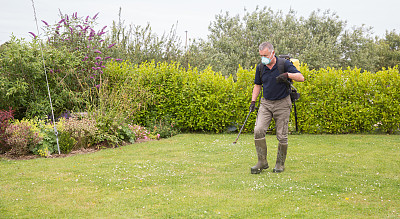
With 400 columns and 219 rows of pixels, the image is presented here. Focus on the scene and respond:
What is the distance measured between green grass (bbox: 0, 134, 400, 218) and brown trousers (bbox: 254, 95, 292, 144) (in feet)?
2.26

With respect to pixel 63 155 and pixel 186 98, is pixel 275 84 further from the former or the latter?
pixel 186 98

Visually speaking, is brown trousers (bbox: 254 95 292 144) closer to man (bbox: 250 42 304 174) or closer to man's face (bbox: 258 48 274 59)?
man (bbox: 250 42 304 174)

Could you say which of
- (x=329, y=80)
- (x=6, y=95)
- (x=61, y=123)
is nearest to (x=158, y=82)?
(x=61, y=123)

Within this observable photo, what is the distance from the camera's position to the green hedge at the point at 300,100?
10641 mm

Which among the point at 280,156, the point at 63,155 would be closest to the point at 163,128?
the point at 63,155

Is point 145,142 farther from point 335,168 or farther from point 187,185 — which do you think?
point 335,168

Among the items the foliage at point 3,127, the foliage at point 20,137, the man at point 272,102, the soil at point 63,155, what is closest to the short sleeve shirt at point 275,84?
the man at point 272,102

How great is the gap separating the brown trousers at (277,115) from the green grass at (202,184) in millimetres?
688

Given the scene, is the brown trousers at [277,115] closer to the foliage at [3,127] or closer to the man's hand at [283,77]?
the man's hand at [283,77]

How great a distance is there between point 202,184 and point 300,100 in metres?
6.13

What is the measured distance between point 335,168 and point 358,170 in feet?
1.25

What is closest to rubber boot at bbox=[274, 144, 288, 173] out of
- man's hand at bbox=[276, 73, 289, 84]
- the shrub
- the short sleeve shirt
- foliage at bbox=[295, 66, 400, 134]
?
the short sleeve shirt

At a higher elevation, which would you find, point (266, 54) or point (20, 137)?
point (266, 54)

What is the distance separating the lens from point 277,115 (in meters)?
6.23
